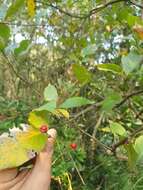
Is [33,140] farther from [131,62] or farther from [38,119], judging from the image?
[131,62]

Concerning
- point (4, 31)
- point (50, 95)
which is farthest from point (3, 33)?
point (50, 95)

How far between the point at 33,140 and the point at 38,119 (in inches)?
2.1

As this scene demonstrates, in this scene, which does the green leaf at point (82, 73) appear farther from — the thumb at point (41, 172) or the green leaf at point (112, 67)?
the thumb at point (41, 172)

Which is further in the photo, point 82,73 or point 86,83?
point 86,83

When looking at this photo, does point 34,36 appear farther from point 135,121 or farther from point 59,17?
point 135,121

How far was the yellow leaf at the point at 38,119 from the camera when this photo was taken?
2.53 feet

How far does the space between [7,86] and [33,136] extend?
7.40ft

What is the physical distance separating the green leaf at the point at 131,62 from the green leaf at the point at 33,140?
16 centimetres

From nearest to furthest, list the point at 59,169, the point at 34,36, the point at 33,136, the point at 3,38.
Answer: the point at 33,136 → the point at 3,38 → the point at 59,169 → the point at 34,36

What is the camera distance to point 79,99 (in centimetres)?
80

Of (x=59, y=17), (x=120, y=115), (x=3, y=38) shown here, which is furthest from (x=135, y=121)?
(x=59, y=17)

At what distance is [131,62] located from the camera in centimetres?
75

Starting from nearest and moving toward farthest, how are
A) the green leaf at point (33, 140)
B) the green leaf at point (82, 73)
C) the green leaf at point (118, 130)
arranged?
the green leaf at point (33, 140), the green leaf at point (82, 73), the green leaf at point (118, 130)

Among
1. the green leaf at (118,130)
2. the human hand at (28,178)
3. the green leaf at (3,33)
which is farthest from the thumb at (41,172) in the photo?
the green leaf at (3,33)
